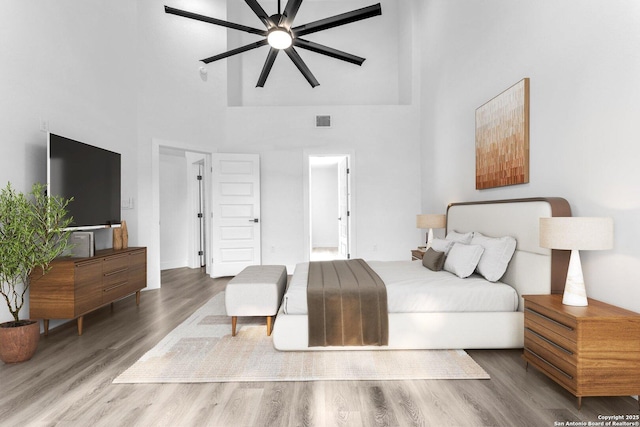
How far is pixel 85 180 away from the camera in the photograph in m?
3.19

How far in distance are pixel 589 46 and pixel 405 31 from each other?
423 cm

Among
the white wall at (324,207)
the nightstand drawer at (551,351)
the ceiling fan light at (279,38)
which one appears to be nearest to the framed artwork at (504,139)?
the nightstand drawer at (551,351)

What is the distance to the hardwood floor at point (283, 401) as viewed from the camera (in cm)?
164

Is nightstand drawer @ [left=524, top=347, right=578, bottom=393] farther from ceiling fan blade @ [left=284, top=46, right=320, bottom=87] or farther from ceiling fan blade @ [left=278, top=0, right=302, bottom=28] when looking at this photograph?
ceiling fan blade @ [left=284, top=46, right=320, bottom=87]

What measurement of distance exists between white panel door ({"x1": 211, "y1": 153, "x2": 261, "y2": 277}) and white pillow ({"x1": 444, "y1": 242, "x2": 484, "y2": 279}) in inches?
136

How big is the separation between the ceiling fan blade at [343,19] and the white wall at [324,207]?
6.45 metres

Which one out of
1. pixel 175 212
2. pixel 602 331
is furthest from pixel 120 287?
pixel 602 331

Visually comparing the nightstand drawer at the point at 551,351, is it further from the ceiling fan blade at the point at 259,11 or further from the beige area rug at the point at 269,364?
the ceiling fan blade at the point at 259,11

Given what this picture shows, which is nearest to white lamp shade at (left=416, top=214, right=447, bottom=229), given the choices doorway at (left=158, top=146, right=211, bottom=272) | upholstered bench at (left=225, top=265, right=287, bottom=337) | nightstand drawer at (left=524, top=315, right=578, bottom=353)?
nightstand drawer at (left=524, top=315, right=578, bottom=353)

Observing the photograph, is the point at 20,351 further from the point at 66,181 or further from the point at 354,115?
the point at 354,115

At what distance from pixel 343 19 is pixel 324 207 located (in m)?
6.94

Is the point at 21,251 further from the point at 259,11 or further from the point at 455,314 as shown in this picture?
the point at 455,314

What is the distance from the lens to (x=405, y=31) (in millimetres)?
5750

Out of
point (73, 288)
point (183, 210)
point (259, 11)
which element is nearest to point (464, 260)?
point (259, 11)
